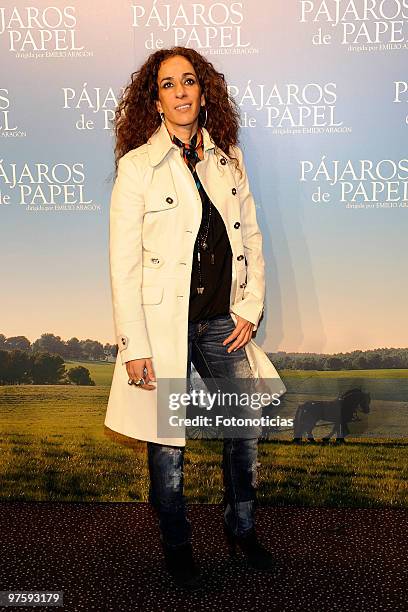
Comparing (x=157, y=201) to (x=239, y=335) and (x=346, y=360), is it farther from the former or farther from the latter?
(x=346, y=360)

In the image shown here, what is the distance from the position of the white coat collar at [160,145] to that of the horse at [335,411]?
53.0 inches

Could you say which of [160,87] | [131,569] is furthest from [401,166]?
[131,569]

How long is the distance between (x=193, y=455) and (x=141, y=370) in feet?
3.40

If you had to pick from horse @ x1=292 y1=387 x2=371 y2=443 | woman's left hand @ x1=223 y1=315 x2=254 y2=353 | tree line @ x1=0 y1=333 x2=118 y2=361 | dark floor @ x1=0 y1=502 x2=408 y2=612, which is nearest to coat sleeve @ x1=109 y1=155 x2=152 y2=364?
woman's left hand @ x1=223 y1=315 x2=254 y2=353

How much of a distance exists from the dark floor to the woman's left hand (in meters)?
0.83

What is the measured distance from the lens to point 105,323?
3.12 m

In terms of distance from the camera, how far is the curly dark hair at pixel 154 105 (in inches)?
90.9

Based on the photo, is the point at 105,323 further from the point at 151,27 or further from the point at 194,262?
the point at 151,27

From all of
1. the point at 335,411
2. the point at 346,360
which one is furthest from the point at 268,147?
the point at 335,411

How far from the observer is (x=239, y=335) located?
230cm

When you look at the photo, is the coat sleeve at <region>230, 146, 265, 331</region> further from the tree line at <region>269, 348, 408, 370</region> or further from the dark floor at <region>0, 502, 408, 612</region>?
the dark floor at <region>0, 502, 408, 612</region>

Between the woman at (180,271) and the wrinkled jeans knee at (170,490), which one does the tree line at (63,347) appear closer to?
the woman at (180,271)

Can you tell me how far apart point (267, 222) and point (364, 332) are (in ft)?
2.17

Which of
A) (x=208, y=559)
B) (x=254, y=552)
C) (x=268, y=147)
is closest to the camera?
(x=254, y=552)
